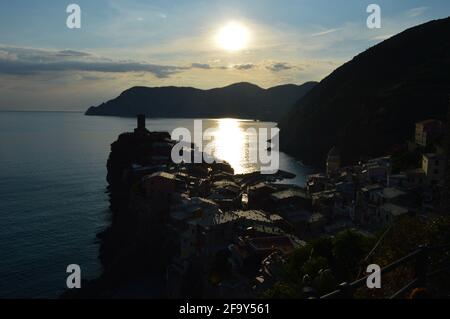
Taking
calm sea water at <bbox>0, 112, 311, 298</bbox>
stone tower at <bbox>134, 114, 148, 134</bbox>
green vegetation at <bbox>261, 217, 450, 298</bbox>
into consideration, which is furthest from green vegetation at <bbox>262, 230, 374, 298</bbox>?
stone tower at <bbox>134, 114, 148, 134</bbox>

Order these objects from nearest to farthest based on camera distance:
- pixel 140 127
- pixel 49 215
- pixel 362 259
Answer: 1. pixel 362 259
2. pixel 49 215
3. pixel 140 127

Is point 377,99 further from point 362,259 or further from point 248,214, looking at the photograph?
point 362,259

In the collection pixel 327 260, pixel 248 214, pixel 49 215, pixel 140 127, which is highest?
pixel 140 127

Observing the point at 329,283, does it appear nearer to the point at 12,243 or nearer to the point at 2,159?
the point at 12,243

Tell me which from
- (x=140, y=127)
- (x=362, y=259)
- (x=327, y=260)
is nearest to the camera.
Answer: (x=362, y=259)

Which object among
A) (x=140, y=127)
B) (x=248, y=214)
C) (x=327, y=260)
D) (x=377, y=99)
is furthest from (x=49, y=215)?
(x=377, y=99)

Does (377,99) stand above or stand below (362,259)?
above
